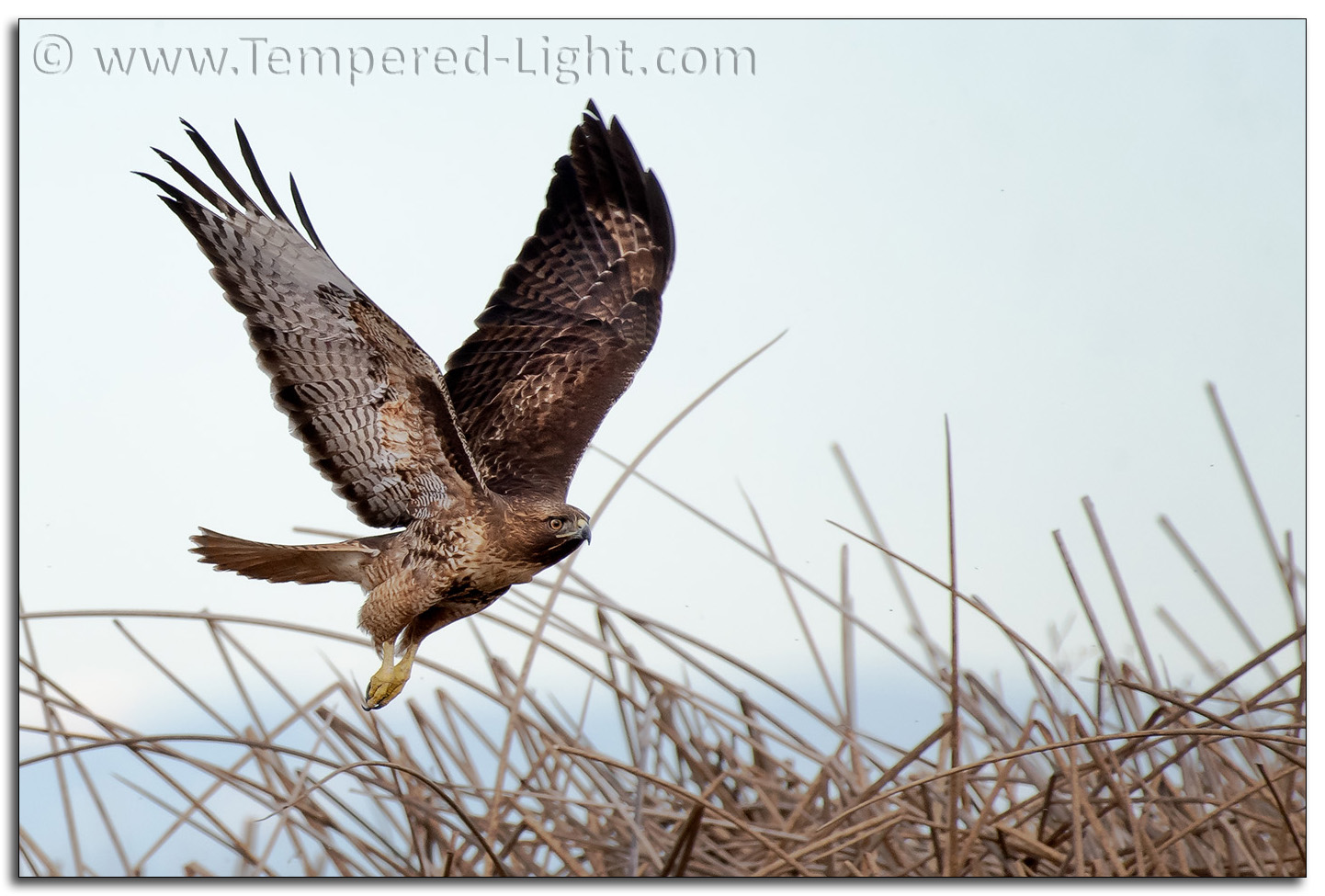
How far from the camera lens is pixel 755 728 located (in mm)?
3004

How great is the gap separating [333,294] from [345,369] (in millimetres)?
188

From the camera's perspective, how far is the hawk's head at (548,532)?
103 inches

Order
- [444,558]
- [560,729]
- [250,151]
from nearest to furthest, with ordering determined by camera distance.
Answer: [250,151] < [444,558] < [560,729]

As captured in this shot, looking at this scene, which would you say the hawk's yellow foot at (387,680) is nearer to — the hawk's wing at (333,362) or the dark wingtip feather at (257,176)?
the hawk's wing at (333,362)

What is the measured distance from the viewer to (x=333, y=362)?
2719mm

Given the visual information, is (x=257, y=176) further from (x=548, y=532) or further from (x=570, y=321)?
(x=570, y=321)

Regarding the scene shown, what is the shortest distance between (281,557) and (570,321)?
1184mm

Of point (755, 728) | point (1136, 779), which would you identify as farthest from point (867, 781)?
point (1136, 779)

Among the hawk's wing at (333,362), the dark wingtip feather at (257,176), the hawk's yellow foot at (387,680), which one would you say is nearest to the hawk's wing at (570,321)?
the hawk's wing at (333,362)

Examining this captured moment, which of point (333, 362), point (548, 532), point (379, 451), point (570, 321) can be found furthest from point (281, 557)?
point (570, 321)

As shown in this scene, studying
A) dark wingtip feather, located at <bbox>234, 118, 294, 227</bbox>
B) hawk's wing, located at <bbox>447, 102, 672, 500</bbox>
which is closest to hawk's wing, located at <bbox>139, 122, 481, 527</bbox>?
dark wingtip feather, located at <bbox>234, 118, 294, 227</bbox>

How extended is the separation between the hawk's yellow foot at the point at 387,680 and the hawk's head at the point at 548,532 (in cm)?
39

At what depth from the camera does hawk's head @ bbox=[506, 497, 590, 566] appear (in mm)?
2621

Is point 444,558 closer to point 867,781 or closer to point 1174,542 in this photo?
point 867,781
